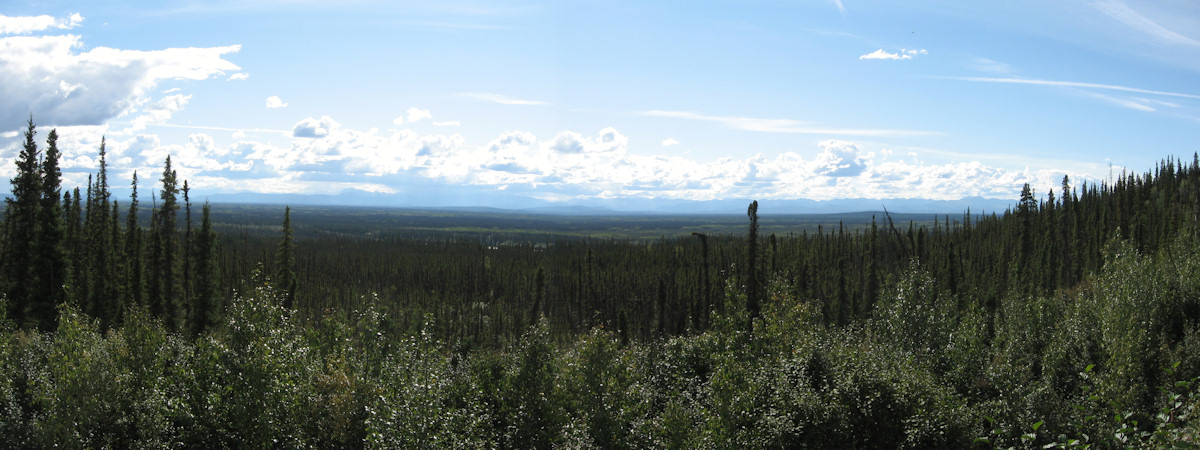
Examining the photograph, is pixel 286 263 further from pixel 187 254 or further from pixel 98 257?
pixel 98 257

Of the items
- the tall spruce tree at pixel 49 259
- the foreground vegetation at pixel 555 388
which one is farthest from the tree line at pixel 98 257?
the foreground vegetation at pixel 555 388

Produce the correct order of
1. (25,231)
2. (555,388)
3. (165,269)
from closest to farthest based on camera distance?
(555,388), (25,231), (165,269)

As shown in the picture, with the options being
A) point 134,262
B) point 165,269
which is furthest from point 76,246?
point 165,269

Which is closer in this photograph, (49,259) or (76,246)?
(49,259)

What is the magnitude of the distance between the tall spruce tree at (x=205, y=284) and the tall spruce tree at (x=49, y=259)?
9.64 meters

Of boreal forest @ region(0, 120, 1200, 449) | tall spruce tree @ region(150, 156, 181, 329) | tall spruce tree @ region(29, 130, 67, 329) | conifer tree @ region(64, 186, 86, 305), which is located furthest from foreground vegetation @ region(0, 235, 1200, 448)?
conifer tree @ region(64, 186, 86, 305)

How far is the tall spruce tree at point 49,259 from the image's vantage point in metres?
54.8

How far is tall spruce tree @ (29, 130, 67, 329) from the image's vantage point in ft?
180

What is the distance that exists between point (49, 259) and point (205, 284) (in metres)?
11.7

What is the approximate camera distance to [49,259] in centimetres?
5531

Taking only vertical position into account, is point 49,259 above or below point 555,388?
above

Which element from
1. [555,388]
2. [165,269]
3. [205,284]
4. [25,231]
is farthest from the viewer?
[165,269]

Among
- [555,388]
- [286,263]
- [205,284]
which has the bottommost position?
[555,388]

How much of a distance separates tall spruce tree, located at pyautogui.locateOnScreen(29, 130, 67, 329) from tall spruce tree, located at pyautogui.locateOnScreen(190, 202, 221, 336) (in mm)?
9643
